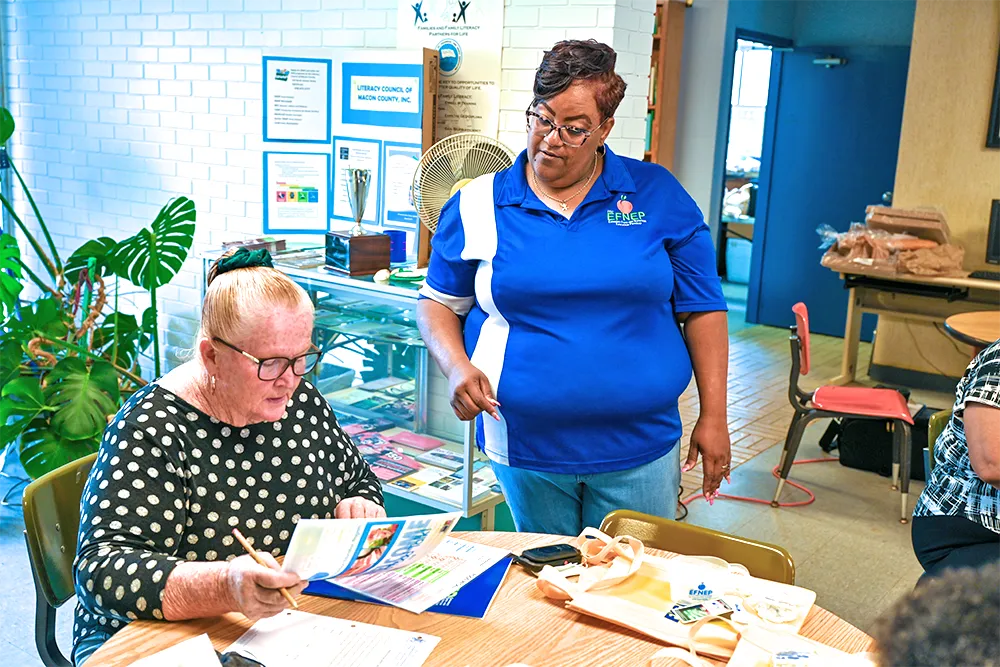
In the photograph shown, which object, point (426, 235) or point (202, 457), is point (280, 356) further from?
point (426, 235)

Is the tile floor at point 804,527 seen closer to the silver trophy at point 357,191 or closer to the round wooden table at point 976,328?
the round wooden table at point 976,328

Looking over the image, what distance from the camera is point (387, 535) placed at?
1.51 m

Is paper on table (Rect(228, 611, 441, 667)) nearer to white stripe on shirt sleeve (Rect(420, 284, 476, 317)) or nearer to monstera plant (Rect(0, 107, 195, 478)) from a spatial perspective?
white stripe on shirt sleeve (Rect(420, 284, 476, 317))

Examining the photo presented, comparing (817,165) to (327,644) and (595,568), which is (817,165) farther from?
(327,644)

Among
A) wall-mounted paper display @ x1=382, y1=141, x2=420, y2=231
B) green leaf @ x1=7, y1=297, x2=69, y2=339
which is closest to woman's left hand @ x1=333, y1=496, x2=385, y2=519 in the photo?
wall-mounted paper display @ x1=382, y1=141, x2=420, y2=231

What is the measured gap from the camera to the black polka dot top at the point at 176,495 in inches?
61.7

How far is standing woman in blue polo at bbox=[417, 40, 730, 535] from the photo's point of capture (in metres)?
2.16

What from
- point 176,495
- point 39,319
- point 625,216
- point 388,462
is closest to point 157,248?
point 39,319

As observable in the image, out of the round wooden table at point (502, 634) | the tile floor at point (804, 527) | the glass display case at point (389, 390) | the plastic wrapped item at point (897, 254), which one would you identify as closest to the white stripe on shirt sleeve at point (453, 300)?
the round wooden table at point (502, 634)

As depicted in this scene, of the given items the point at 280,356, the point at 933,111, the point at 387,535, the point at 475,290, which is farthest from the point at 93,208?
the point at 933,111

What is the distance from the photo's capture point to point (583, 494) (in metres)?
2.30

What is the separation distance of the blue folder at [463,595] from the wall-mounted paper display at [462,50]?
96.2 inches

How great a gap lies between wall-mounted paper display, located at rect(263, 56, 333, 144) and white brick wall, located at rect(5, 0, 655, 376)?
202 mm

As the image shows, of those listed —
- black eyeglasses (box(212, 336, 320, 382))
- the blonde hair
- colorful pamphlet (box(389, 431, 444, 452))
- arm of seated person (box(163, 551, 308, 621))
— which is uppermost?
the blonde hair
